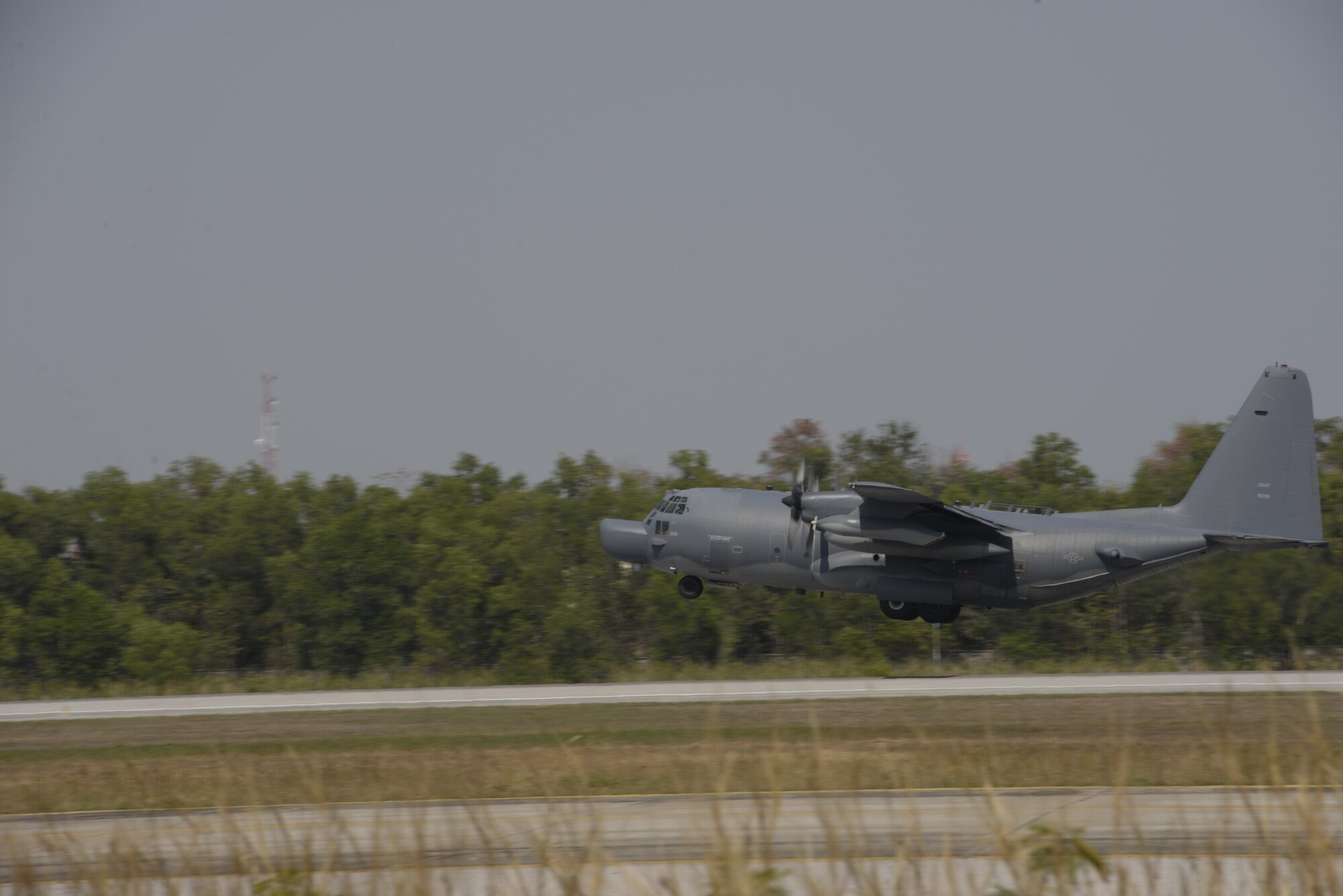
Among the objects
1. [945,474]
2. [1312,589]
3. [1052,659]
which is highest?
[945,474]

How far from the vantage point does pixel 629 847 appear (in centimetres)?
1345

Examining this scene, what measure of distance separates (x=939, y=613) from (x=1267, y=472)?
10348 mm

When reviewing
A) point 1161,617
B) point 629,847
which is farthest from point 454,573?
point 629,847

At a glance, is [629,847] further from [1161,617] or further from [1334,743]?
[1161,617]

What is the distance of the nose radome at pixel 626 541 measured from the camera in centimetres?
3791

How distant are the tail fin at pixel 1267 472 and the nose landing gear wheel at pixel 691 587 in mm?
14755

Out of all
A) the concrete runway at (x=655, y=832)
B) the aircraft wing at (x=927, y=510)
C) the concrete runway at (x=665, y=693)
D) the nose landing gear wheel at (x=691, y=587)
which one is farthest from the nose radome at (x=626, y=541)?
the concrete runway at (x=655, y=832)

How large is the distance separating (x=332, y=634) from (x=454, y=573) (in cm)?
565

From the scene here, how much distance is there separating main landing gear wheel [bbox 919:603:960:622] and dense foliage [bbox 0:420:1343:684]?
905 cm

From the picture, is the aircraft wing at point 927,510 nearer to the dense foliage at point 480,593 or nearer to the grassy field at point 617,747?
the grassy field at point 617,747

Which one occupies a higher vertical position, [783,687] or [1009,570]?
[1009,570]

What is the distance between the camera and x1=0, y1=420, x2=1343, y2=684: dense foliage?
43.6 meters

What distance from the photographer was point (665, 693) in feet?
112

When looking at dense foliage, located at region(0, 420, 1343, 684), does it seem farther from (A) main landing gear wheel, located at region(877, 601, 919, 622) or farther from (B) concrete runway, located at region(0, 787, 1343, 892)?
(B) concrete runway, located at region(0, 787, 1343, 892)
